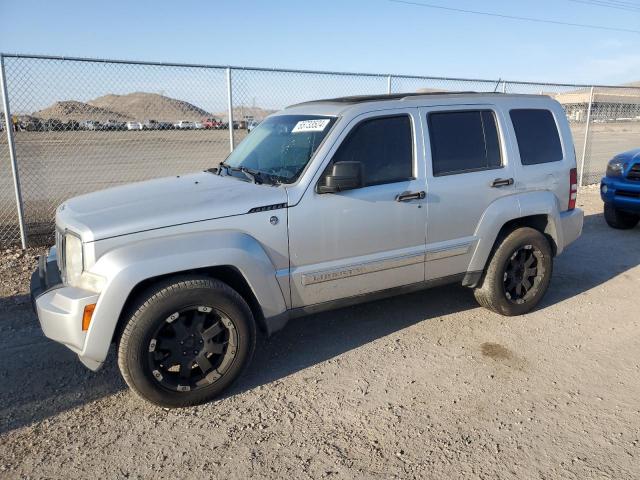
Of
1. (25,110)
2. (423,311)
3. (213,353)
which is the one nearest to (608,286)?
(423,311)

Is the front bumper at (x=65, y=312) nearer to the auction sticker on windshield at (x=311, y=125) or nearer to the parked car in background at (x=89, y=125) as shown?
the auction sticker on windshield at (x=311, y=125)

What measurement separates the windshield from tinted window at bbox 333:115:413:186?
222 mm

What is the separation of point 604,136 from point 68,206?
28.9 m

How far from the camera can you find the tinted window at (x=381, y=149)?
3.80m

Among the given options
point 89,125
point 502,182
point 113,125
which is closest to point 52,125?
point 89,125

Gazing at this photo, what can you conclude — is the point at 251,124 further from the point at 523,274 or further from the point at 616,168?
the point at 616,168

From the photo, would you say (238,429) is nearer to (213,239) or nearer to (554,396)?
(213,239)

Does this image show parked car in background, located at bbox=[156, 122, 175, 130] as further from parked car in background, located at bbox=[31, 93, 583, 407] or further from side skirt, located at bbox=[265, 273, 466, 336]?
side skirt, located at bbox=[265, 273, 466, 336]

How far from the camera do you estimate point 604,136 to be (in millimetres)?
26625

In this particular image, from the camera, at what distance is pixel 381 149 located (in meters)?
3.93

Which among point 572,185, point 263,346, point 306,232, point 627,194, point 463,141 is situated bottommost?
point 263,346

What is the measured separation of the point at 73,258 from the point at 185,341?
0.87 m

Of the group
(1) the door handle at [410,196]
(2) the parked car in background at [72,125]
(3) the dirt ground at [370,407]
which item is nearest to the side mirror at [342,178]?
(1) the door handle at [410,196]

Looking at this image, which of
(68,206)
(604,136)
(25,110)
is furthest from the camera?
(604,136)
